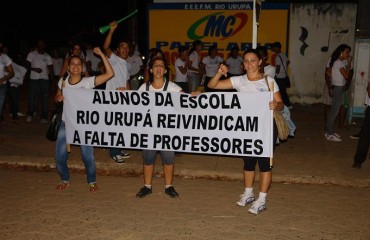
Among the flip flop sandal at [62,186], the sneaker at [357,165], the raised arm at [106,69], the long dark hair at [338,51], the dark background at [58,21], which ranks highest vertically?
the dark background at [58,21]

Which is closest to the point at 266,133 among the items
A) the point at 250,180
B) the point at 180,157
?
the point at 250,180

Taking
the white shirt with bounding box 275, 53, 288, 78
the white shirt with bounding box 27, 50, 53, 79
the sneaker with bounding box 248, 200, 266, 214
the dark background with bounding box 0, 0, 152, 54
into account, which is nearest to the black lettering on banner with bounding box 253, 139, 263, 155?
the sneaker with bounding box 248, 200, 266, 214

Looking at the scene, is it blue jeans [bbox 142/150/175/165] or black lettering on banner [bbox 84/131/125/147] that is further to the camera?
black lettering on banner [bbox 84/131/125/147]

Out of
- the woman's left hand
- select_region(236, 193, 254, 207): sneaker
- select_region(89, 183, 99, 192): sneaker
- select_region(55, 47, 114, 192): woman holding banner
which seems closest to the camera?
the woman's left hand

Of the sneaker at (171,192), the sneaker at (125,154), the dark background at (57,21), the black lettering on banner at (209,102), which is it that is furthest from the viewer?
the dark background at (57,21)

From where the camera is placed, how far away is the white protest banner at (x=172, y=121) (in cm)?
539

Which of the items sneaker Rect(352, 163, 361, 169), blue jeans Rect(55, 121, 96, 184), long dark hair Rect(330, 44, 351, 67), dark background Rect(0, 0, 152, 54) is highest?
dark background Rect(0, 0, 152, 54)

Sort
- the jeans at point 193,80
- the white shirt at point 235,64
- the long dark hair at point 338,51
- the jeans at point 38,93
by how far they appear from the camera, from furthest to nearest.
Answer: the white shirt at point 235,64, the jeans at point 193,80, the jeans at point 38,93, the long dark hair at point 338,51

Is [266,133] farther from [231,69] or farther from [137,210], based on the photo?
[231,69]

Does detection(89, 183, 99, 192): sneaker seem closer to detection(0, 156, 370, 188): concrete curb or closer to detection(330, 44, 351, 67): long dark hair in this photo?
detection(0, 156, 370, 188): concrete curb

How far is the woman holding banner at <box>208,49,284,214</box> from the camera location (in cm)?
516

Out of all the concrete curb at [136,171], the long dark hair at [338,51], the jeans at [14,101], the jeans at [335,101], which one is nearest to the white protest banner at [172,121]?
the concrete curb at [136,171]

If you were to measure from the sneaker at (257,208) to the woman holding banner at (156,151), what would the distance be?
1.06 metres

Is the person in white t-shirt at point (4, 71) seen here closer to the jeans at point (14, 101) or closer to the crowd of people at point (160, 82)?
the crowd of people at point (160, 82)
